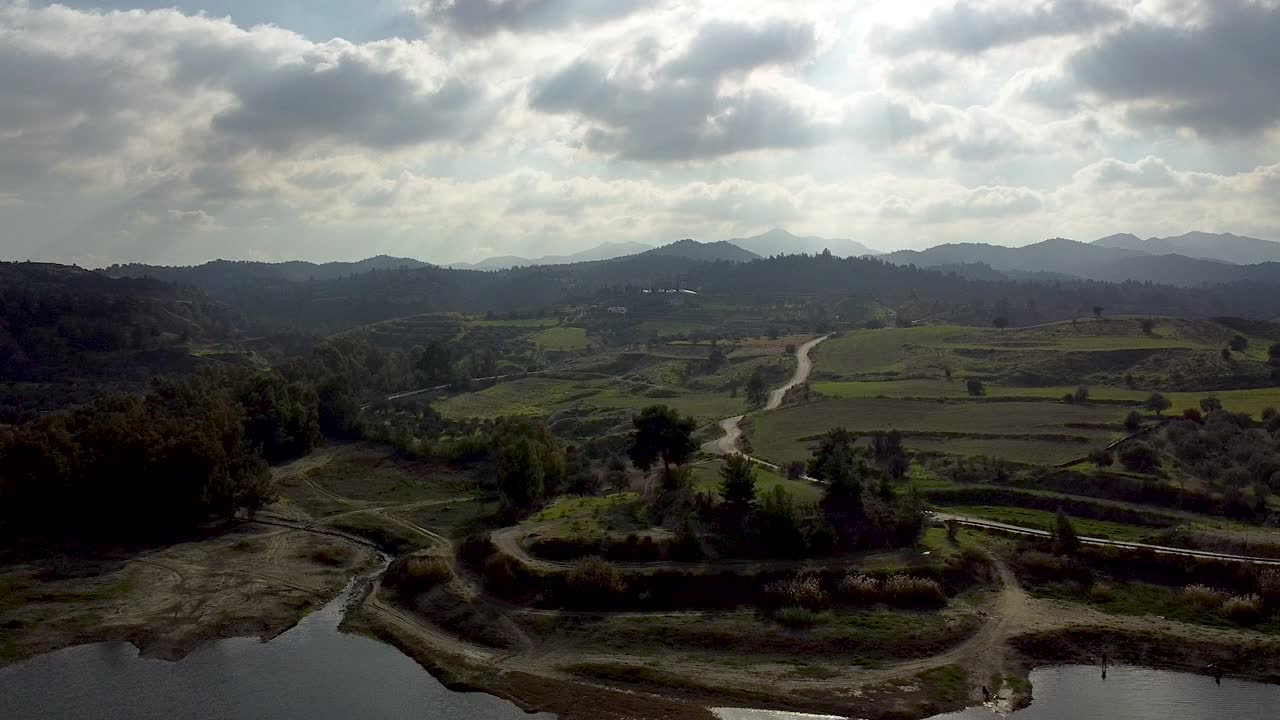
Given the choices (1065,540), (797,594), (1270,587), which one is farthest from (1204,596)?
(797,594)

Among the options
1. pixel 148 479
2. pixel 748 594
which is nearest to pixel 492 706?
pixel 748 594

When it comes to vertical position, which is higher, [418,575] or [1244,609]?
[1244,609]

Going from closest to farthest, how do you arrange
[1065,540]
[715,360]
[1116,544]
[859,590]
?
[859,590], [1065,540], [1116,544], [715,360]

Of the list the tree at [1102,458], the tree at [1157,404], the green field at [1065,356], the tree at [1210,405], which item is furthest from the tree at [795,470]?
the green field at [1065,356]

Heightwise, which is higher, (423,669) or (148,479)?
(148,479)

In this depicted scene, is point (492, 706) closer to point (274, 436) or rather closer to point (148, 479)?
point (148, 479)

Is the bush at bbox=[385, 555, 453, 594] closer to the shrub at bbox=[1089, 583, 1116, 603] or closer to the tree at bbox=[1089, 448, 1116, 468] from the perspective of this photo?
the shrub at bbox=[1089, 583, 1116, 603]

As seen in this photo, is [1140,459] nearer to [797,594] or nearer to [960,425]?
[960,425]
